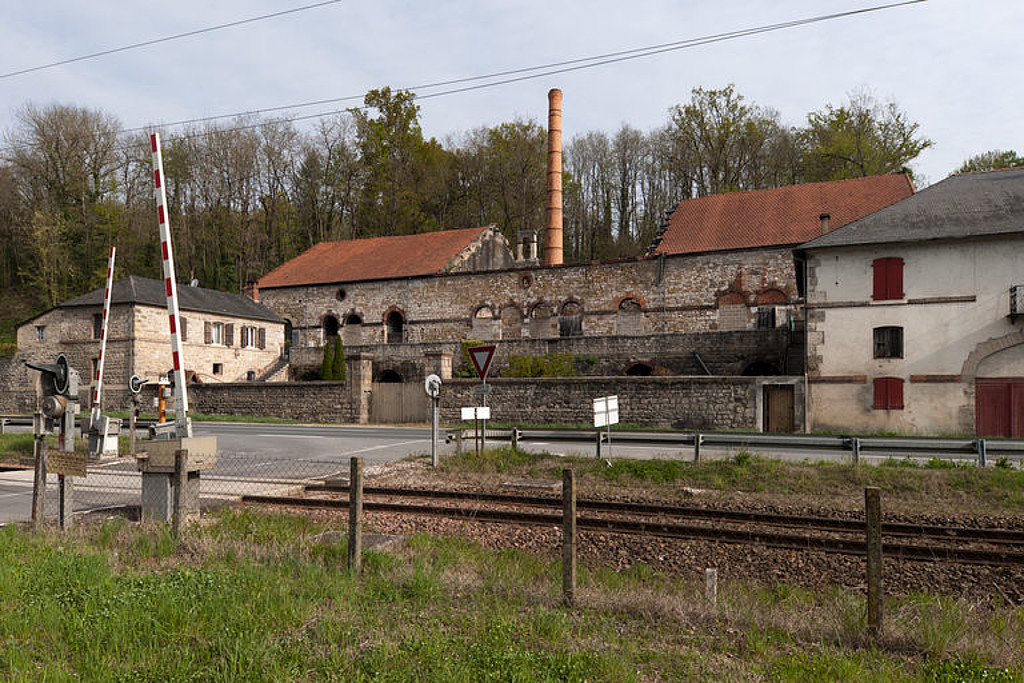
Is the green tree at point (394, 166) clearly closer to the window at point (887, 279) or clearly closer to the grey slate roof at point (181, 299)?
the grey slate roof at point (181, 299)

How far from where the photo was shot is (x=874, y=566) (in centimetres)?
478

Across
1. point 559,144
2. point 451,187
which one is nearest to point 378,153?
point 451,187

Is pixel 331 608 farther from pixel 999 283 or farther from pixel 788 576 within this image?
pixel 999 283

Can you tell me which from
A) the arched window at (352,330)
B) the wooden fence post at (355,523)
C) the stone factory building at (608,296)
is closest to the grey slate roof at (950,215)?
the stone factory building at (608,296)

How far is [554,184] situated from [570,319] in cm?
1037

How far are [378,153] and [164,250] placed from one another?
5051cm

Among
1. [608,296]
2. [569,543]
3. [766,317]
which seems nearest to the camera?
[569,543]

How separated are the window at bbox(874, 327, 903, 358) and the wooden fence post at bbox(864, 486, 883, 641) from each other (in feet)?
72.9

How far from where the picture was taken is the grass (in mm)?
4168

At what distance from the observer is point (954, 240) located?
23.6 metres

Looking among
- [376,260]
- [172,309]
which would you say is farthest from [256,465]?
[376,260]

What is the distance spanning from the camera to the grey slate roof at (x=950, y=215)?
76.6ft

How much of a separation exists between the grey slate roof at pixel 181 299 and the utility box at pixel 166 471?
31635 millimetres

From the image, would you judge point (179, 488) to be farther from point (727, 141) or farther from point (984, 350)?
point (727, 141)
